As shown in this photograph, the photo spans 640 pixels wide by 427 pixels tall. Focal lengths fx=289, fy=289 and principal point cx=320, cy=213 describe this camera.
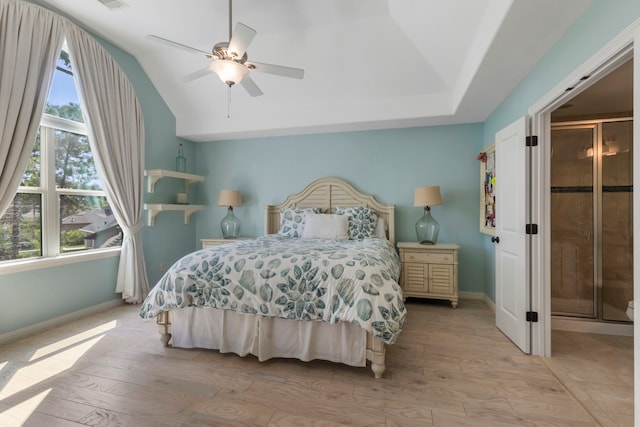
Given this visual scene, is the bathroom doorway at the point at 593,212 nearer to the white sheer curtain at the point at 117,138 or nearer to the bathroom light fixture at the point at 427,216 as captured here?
the bathroom light fixture at the point at 427,216

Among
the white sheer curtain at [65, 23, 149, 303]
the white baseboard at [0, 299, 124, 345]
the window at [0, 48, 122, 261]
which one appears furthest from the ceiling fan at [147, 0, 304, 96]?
the white baseboard at [0, 299, 124, 345]

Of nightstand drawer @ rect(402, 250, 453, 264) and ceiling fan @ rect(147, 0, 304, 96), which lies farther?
nightstand drawer @ rect(402, 250, 453, 264)

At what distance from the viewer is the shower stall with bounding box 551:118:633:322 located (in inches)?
110

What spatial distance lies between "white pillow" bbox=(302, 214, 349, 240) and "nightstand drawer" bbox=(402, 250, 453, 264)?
799 millimetres

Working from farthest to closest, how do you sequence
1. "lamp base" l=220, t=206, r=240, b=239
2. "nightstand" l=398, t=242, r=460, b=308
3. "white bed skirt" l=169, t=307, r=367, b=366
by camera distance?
"lamp base" l=220, t=206, r=240, b=239
"nightstand" l=398, t=242, r=460, b=308
"white bed skirt" l=169, t=307, r=367, b=366

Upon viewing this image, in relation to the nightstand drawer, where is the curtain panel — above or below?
above

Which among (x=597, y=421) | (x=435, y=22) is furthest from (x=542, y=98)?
(x=597, y=421)

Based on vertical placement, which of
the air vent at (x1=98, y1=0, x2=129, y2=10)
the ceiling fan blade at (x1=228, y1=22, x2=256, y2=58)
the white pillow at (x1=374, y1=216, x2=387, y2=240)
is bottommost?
the white pillow at (x1=374, y1=216, x2=387, y2=240)

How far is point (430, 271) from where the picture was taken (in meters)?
3.54

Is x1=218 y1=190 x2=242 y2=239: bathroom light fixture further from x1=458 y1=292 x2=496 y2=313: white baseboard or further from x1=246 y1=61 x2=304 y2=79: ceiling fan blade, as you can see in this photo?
x1=458 y1=292 x2=496 y2=313: white baseboard

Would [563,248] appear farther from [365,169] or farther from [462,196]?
[365,169]

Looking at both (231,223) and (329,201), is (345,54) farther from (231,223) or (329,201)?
(231,223)

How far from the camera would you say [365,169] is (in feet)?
13.8

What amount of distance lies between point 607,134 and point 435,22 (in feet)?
6.96
